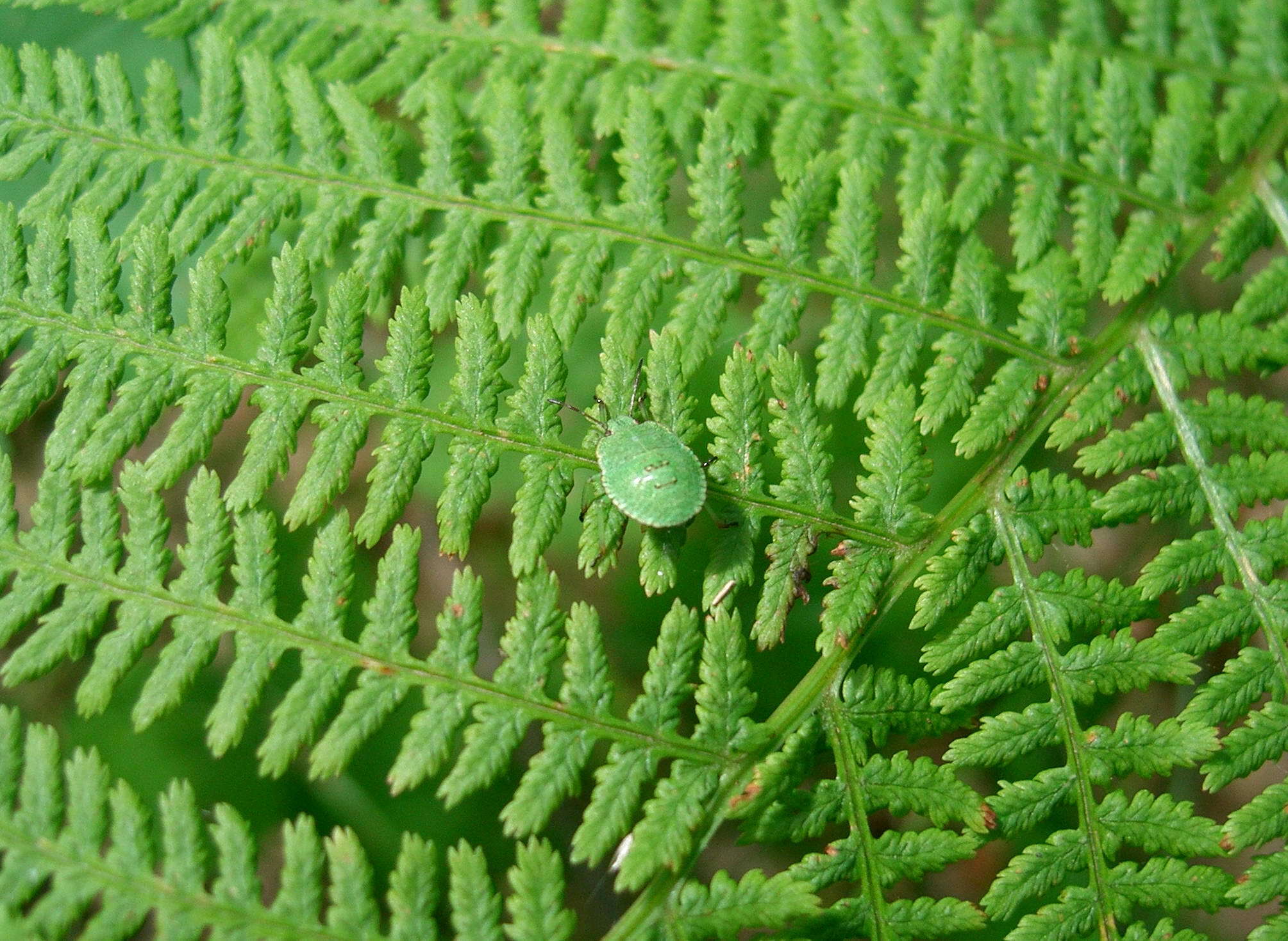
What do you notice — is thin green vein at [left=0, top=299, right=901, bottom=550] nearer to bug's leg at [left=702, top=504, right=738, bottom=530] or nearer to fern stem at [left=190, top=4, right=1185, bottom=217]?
bug's leg at [left=702, top=504, right=738, bottom=530]

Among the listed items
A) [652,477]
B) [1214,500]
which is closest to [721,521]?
[652,477]

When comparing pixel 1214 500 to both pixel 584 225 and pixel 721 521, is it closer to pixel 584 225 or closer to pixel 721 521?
pixel 721 521

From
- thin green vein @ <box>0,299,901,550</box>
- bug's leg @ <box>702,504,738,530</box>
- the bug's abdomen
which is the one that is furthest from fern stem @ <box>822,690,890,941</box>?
thin green vein @ <box>0,299,901,550</box>

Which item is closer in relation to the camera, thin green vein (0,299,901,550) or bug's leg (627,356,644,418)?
Answer: thin green vein (0,299,901,550)

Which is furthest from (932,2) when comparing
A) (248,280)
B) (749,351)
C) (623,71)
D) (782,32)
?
(248,280)

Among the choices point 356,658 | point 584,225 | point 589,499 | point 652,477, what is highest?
point 584,225

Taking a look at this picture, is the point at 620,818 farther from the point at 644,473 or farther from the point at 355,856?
the point at 644,473

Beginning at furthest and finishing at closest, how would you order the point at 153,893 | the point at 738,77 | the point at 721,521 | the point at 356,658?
the point at 738,77
the point at 721,521
the point at 356,658
the point at 153,893
